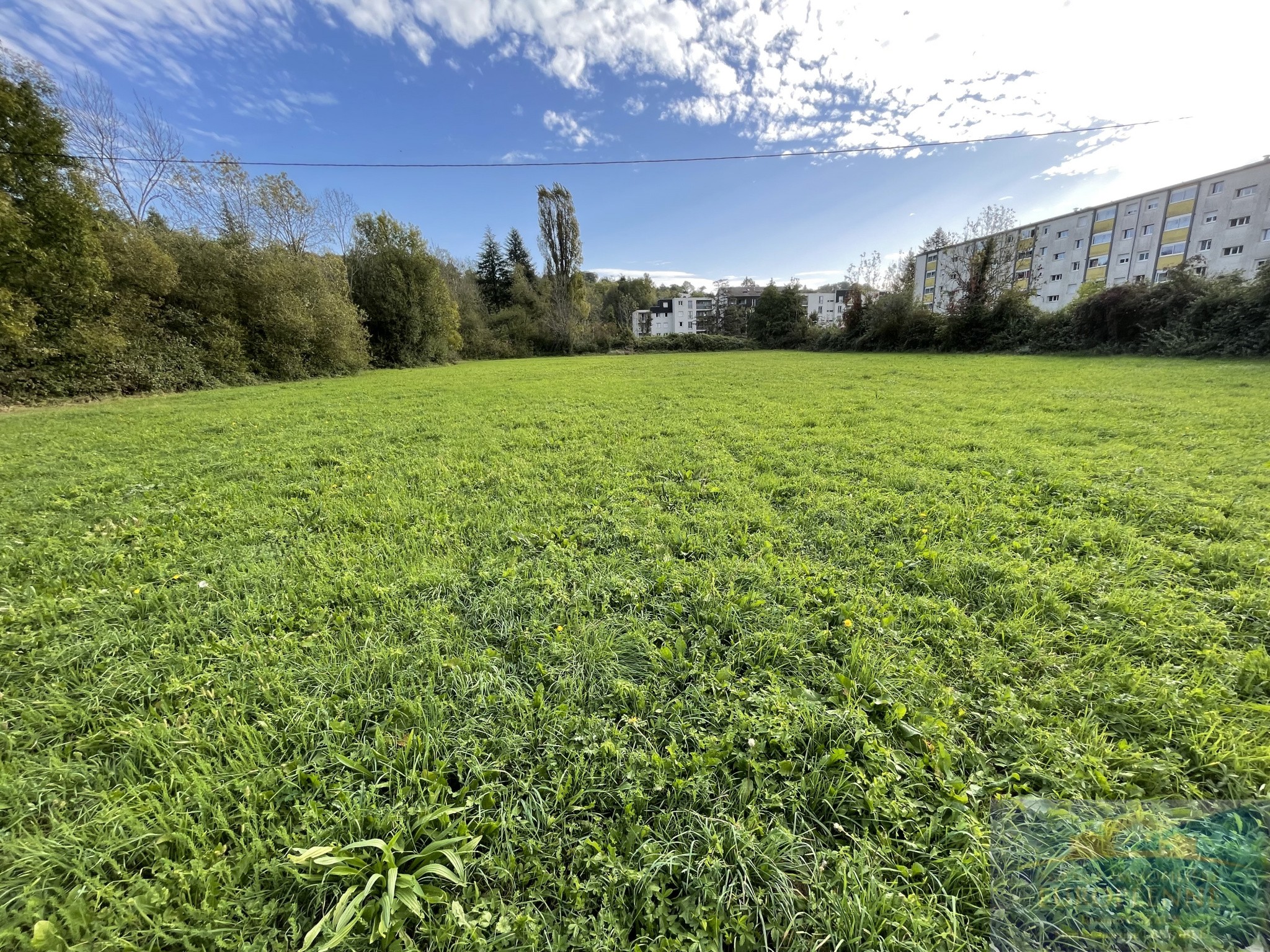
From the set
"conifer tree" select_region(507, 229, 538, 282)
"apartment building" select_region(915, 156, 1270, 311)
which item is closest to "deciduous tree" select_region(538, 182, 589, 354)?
"conifer tree" select_region(507, 229, 538, 282)

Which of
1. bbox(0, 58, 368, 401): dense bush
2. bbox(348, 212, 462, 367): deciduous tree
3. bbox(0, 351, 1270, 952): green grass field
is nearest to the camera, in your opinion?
bbox(0, 351, 1270, 952): green grass field

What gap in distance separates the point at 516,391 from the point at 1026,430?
10.3 metres

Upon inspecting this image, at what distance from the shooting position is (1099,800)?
145 cm

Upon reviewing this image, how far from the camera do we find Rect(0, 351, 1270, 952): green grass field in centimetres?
124

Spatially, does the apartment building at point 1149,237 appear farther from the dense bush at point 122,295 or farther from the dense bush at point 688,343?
the dense bush at point 122,295

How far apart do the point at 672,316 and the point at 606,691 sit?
6849 cm

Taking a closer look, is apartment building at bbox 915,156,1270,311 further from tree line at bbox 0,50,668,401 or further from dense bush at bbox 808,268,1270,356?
tree line at bbox 0,50,668,401

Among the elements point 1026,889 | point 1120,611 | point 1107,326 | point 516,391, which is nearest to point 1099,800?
point 1026,889

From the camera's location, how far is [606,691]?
1.94 metres

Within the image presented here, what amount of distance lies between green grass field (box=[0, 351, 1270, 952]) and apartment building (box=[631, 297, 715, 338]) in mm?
60877

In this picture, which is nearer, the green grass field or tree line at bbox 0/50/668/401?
the green grass field

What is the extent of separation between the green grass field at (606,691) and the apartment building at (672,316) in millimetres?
60877

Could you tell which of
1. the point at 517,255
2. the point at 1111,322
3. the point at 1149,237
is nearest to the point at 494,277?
the point at 517,255

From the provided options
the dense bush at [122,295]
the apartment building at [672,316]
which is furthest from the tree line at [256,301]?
the apartment building at [672,316]
